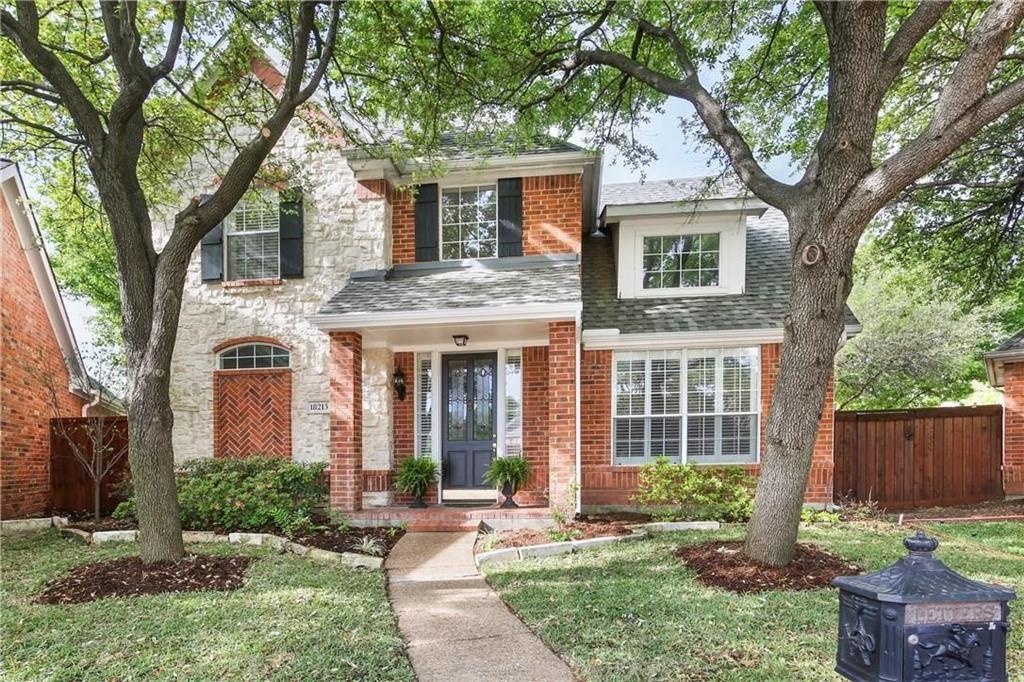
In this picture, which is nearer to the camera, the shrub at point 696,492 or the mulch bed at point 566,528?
the mulch bed at point 566,528

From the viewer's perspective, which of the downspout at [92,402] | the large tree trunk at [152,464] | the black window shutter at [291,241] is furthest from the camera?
the downspout at [92,402]

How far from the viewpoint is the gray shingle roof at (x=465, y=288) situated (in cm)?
752

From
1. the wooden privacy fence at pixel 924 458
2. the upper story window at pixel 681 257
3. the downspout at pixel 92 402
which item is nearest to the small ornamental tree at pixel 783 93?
the upper story window at pixel 681 257

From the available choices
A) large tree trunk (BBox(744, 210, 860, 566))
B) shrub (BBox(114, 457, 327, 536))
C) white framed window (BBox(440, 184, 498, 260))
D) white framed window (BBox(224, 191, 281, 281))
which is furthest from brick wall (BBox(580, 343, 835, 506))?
white framed window (BBox(224, 191, 281, 281))

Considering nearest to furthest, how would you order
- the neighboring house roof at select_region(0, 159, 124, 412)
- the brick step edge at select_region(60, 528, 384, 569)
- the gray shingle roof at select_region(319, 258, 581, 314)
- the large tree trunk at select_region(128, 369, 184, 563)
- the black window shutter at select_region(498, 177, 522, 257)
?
the large tree trunk at select_region(128, 369, 184, 563) < the brick step edge at select_region(60, 528, 384, 569) < the gray shingle roof at select_region(319, 258, 581, 314) < the black window shutter at select_region(498, 177, 522, 257) < the neighboring house roof at select_region(0, 159, 124, 412)

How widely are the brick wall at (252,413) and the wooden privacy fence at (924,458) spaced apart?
32.0 feet

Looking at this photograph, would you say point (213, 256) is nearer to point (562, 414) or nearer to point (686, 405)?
point (562, 414)

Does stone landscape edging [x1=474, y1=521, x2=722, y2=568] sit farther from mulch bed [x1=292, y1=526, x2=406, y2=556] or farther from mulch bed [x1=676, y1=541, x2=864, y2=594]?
mulch bed [x1=292, y1=526, x2=406, y2=556]

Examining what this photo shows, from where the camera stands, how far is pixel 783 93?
7523mm

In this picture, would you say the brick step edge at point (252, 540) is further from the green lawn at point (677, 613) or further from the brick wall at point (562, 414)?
the brick wall at point (562, 414)

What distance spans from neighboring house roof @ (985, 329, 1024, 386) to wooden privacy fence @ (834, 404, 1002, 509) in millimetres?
877

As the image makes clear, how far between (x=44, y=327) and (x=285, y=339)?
495cm

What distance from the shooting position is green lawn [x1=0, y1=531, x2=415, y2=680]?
337cm

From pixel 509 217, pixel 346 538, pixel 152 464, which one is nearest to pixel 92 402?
pixel 152 464
